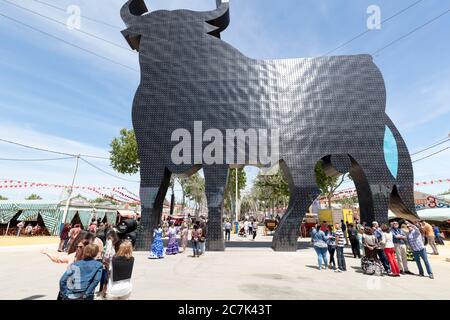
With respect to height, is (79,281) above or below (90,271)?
below

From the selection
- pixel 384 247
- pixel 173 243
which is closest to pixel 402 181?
pixel 384 247

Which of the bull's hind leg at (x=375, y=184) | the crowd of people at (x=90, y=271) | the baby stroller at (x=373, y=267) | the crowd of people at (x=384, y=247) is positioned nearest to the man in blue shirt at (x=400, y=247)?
the crowd of people at (x=384, y=247)

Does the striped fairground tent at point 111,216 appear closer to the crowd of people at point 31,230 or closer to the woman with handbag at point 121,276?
the crowd of people at point 31,230

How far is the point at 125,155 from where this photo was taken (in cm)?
3409

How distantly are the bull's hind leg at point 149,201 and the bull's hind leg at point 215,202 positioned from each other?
2761 mm

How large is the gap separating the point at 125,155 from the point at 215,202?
23.6m

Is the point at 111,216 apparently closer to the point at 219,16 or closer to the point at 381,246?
the point at 219,16

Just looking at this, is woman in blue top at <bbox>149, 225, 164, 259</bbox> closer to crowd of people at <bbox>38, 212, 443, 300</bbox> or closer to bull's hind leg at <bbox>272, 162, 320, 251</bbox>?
crowd of people at <bbox>38, 212, 443, 300</bbox>

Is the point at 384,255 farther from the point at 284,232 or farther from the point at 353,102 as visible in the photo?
the point at 353,102

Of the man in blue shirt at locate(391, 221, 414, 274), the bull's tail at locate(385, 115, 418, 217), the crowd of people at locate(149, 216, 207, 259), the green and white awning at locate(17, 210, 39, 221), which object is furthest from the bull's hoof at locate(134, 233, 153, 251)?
the green and white awning at locate(17, 210, 39, 221)

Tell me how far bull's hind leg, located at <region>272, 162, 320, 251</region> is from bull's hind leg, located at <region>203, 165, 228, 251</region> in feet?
11.1
